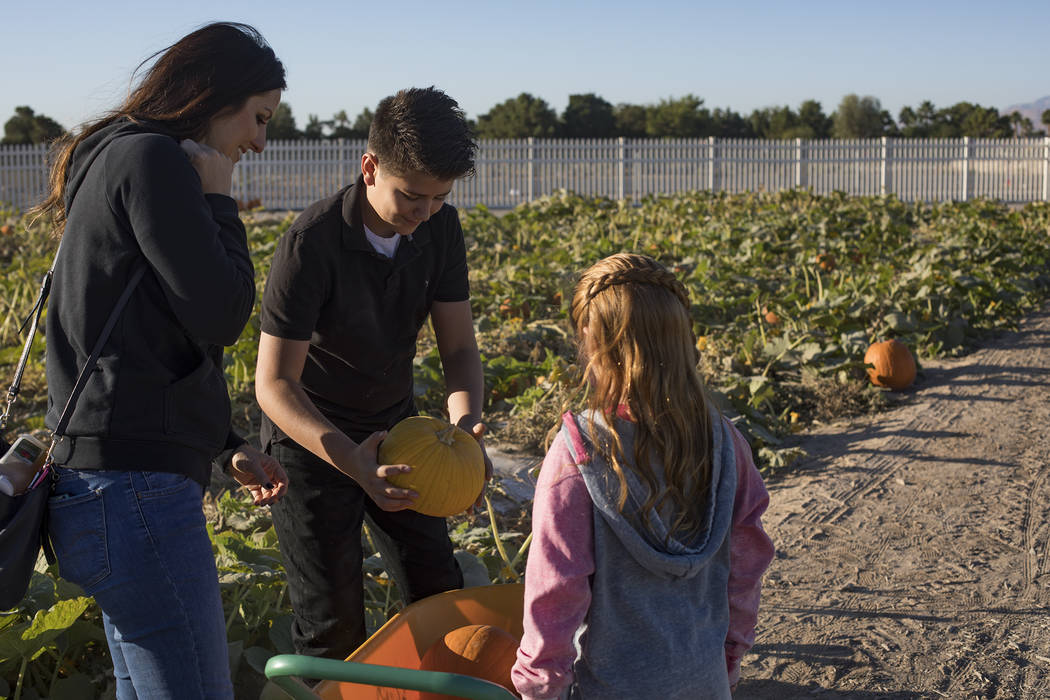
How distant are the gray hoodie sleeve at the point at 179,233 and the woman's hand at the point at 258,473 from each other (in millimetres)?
460

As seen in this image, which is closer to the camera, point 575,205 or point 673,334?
point 673,334

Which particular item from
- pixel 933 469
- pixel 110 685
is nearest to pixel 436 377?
pixel 933 469

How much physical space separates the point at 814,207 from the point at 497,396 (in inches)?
369

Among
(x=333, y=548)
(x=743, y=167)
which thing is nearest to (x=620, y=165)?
(x=743, y=167)

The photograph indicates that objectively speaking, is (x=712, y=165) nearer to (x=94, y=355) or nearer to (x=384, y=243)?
(x=384, y=243)

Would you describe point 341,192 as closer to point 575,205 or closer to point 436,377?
point 436,377

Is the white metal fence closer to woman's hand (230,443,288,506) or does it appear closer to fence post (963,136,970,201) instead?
fence post (963,136,970,201)

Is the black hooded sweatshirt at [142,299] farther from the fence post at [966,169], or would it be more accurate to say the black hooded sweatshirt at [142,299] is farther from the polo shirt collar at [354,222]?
the fence post at [966,169]

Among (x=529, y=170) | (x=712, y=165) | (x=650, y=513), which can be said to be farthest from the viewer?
(x=712, y=165)

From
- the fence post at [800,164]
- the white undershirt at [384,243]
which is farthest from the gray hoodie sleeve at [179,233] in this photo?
the fence post at [800,164]

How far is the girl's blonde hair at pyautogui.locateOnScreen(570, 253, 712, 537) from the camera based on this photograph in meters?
1.81

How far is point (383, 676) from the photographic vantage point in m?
1.56

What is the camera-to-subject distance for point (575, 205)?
14117mm

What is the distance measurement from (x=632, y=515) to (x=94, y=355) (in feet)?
3.00
